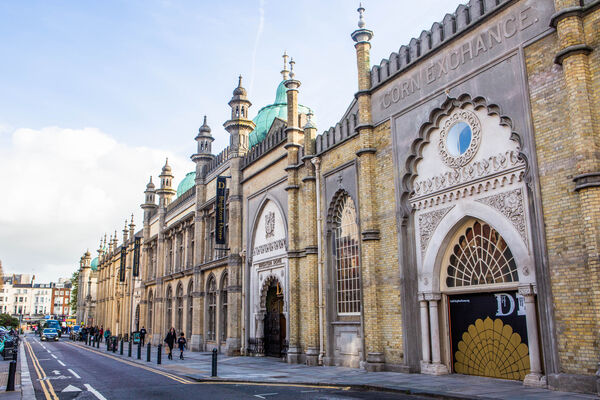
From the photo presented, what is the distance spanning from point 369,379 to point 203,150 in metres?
22.5

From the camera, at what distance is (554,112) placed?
11.0 m

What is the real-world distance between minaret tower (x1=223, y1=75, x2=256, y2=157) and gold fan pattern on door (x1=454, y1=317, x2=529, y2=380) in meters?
17.2

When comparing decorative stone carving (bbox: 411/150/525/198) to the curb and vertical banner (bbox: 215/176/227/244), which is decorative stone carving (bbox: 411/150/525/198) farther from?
vertical banner (bbox: 215/176/227/244)

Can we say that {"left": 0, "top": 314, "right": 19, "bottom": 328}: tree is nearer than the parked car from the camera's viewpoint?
No

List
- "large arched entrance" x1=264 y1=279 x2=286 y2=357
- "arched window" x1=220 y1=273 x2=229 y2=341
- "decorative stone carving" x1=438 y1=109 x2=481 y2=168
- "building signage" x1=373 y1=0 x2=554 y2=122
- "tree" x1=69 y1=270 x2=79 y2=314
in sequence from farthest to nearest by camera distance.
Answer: "tree" x1=69 y1=270 x2=79 y2=314, "arched window" x1=220 y1=273 x2=229 y2=341, "large arched entrance" x1=264 y1=279 x2=286 y2=357, "decorative stone carving" x1=438 y1=109 x2=481 y2=168, "building signage" x1=373 y1=0 x2=554 y2=122

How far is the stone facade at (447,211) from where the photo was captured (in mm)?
10422

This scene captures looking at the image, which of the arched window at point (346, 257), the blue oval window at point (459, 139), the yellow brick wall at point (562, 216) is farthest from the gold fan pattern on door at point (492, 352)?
the arched window at point (346, 257)

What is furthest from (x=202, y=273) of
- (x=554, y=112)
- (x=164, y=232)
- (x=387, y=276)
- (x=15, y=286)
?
(x=15, y=286)

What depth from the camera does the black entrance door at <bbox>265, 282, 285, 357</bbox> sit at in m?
22.3

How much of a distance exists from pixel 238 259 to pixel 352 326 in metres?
9.93

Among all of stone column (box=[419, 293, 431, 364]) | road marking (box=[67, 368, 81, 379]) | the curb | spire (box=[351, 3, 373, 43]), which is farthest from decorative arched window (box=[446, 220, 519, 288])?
road marking (box=[67, 368, 81, 379])

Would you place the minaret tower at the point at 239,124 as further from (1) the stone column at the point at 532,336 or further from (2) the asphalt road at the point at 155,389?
(1) the stone column at the point at 532,336

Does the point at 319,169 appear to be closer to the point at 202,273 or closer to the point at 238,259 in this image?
the point at 238,259

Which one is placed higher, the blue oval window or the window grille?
the blue oval window
